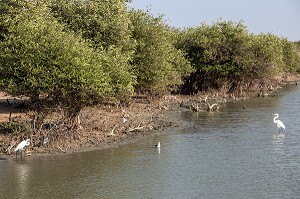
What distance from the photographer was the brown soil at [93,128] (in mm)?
23250

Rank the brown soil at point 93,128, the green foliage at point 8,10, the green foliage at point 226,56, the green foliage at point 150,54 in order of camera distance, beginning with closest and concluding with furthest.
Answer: the brown soil at point 93,128 < the green foliage at point 8,10 < the green foliage at point 150,54 < the green foliage at point 226,56

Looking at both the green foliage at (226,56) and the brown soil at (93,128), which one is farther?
the green foliage at (226,56)

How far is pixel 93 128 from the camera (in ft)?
87.9

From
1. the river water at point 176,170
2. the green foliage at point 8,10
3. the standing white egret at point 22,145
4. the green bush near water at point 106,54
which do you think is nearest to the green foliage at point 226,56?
the green bush near water at point 106,54

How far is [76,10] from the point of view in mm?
31859

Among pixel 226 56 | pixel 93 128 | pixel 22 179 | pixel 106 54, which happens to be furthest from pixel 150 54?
pixel 22 179

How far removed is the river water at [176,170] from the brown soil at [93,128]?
3.85ft

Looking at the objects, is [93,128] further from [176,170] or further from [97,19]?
[176,170]

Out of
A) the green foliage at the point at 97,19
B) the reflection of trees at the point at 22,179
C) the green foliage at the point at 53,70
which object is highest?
the green foliage at the point at 97,19

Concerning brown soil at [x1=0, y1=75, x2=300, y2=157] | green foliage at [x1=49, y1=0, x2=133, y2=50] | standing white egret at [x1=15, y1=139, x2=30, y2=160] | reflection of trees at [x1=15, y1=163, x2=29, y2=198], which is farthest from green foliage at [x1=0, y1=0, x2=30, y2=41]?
reflection of trees at [x1=15, y1=163, x2=29, y2=198]

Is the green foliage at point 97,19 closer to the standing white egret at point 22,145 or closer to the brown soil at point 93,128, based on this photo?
the brown soil at point 93,128

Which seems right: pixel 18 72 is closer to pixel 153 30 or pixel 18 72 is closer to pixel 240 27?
pixel 153 30

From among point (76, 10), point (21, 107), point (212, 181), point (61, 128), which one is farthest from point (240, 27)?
point (212, 181)

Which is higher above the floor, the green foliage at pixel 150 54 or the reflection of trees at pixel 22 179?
A: the green foliage at pixel 150 54
